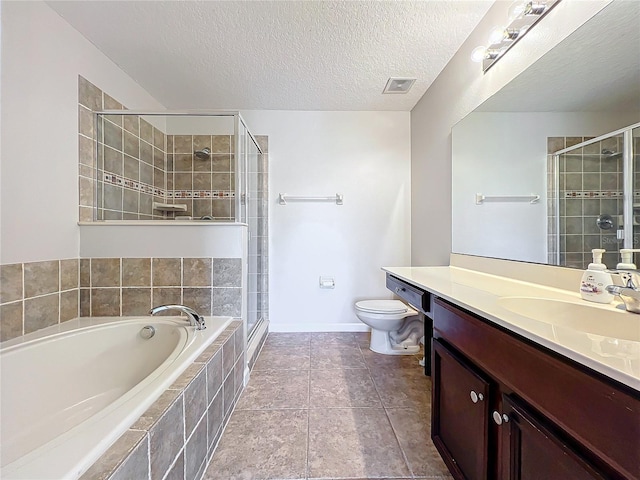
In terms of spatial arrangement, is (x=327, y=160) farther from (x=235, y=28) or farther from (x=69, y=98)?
(x=69, y=98)

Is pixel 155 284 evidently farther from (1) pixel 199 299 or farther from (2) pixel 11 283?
(2) pixel 11 283

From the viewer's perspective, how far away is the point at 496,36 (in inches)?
56.2

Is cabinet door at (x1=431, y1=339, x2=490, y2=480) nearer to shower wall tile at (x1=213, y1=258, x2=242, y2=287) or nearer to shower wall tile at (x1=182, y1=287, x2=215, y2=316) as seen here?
shower wall tile at (x1=213, y1=258, x2=242, y2=287)

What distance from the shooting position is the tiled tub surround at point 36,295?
1.30 meters

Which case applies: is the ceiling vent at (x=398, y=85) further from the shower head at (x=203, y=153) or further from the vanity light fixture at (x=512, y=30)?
the shower head at (x=203, y=153)

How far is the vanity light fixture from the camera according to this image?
120cm

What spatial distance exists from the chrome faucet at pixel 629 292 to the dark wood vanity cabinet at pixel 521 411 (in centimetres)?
37

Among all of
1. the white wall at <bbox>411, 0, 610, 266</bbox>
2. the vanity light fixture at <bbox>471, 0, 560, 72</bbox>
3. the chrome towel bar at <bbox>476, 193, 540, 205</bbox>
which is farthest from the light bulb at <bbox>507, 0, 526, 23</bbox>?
the chrome towel bar at <bbox>476, 193, 540, 205</bbox>

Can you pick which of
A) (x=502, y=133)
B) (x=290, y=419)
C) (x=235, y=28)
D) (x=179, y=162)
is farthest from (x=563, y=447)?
(x=179, y=162)

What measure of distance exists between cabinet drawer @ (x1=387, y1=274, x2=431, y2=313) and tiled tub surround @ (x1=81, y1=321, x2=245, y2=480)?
1004 millimetres

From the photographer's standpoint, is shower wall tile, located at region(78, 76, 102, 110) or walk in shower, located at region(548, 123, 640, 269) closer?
walk in shower, located at region(548, 123, 640, 269)

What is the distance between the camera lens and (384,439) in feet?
4.44

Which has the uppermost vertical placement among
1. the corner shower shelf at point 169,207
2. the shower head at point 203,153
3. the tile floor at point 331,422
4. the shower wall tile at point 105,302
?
the shower head at point 203,153

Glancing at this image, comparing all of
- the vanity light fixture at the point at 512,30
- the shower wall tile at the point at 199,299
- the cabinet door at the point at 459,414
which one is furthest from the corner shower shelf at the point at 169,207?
the vanity light fixture at the point at 512,30
